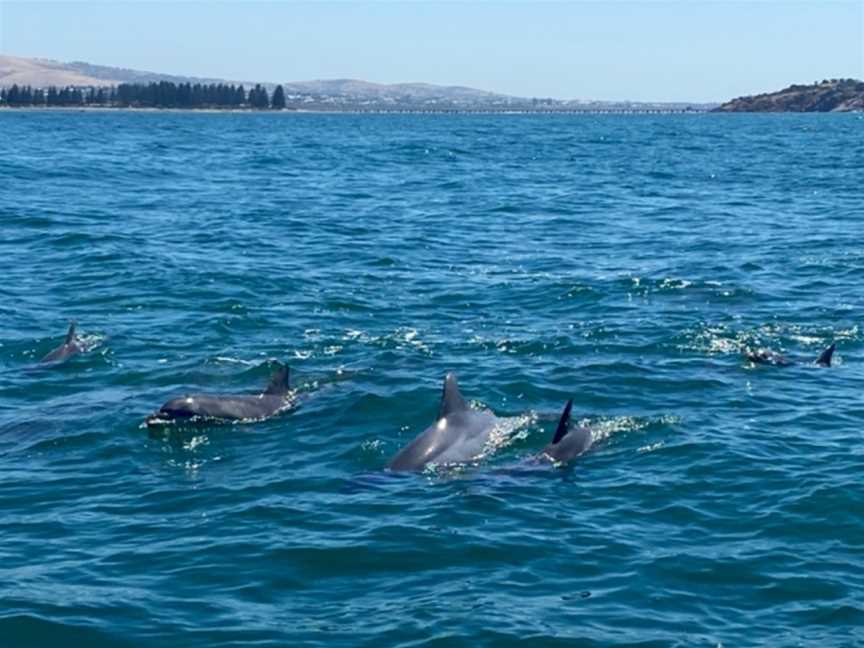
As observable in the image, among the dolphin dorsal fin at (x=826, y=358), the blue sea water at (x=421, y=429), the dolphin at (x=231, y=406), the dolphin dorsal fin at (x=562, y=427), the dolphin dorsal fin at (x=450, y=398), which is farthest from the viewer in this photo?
the dolphin dorsal fin at (x=826, y=358)

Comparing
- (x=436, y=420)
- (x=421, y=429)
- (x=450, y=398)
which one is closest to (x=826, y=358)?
(x=421, y=429)

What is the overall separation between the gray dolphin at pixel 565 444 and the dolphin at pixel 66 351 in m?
10.4

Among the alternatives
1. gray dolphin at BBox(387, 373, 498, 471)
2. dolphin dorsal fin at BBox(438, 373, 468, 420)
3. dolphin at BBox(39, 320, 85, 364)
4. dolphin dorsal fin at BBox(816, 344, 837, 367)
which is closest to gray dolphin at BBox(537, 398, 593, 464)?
gray dolphin at BBox(387, 373, 498, 471)

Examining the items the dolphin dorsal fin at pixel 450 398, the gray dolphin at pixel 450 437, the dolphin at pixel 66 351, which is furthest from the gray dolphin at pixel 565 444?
the dolphin at pixel 66 351

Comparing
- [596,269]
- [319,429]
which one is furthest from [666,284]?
[319,429]

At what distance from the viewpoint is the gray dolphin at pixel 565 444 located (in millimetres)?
18016

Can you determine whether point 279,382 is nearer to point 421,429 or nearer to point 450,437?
point 421,429

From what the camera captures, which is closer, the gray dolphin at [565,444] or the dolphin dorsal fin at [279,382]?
the gray dolphin at [565,444]

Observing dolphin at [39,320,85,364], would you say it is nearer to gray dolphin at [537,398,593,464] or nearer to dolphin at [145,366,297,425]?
dolphin at [145,366,297,425]

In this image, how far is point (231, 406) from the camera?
2017 cm

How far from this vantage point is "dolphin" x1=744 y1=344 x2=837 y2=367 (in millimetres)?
23766

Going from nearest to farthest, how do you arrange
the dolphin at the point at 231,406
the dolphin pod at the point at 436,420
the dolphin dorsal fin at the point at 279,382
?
the dolphin pod at the point at 436,420
the dolphin at the point at 231,406
the dolphin dorsal fin at the point at 279,382

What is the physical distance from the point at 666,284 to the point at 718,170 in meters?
42.9

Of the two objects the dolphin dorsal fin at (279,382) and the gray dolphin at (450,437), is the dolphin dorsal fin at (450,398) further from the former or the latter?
the dolphin dorsal fin at (279,382)
